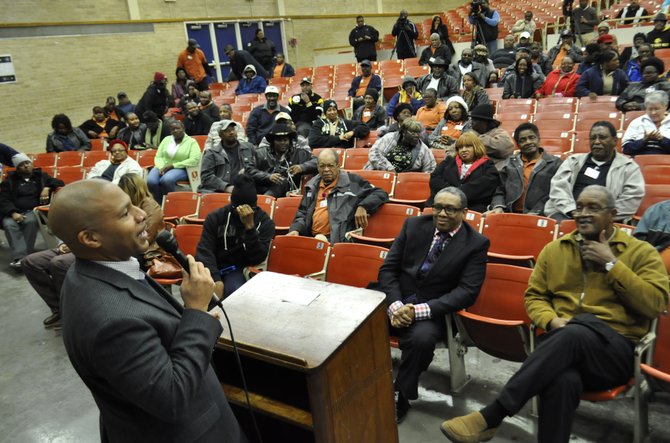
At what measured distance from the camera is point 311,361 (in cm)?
146

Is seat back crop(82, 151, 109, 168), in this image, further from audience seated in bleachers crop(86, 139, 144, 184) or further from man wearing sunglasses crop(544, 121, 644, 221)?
man wearing sunglasses crop(544, 121, 644, 221)

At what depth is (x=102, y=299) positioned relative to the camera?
116 cm

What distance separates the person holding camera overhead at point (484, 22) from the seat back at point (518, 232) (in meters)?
7.08

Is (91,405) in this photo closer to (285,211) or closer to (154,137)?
(285,211)

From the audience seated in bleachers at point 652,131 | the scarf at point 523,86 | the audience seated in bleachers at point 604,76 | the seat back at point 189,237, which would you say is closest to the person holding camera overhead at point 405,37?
the scarf at point 523,86

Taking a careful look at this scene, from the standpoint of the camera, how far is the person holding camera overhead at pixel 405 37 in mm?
10797

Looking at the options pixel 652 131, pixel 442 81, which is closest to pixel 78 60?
pixel 442 81

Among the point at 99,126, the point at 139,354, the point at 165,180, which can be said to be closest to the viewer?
the point at 139,354

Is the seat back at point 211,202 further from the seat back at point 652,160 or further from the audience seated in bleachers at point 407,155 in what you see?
the seat back at point 652,160

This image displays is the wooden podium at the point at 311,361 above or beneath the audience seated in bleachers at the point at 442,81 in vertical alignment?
A: beneath

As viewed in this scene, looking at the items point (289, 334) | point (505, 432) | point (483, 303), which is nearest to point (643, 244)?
point (483, 303)

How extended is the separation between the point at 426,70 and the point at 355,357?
27.5 ft

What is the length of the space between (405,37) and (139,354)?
10.9m

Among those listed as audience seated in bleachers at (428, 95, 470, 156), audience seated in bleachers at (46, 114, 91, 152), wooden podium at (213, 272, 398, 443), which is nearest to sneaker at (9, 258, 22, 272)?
audience seated in bleachers at (46, 114, 91, 152)
